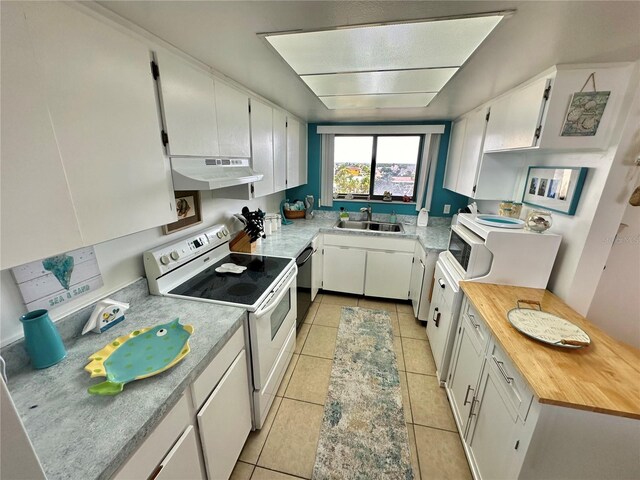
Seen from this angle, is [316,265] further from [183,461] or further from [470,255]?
[183,461]

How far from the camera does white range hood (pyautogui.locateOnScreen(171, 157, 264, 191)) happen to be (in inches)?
49.5

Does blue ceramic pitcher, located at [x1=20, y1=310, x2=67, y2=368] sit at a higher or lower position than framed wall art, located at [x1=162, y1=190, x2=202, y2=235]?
lower

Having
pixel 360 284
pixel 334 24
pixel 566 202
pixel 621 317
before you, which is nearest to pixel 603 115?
pixel 566 202

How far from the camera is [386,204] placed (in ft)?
11.2

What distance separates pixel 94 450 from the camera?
670mm

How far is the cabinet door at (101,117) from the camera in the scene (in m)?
0.76

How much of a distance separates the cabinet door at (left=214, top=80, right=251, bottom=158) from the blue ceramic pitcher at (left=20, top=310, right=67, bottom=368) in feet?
3.75

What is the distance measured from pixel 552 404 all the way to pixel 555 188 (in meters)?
1.33

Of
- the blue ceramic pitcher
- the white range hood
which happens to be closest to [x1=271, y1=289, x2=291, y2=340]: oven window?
the white range hood

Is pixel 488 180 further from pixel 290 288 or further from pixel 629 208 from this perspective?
pixel 290 288

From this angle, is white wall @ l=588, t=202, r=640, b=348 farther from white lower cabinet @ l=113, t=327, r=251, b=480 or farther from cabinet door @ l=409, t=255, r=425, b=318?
white lower cabinet @ l=113, t=327, r=251, b=480

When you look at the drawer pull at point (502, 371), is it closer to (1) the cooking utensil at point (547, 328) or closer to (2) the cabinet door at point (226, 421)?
(1) the cooking utensil at point (547, 328)

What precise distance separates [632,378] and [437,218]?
2432mm

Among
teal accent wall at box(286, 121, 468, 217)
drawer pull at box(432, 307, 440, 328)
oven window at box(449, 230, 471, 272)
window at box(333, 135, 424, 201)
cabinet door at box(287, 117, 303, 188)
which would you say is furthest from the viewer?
window at box(333, 135, 424, 201)
